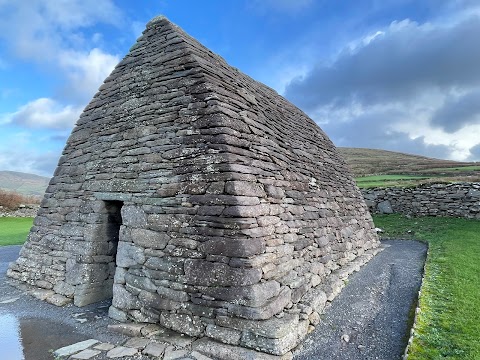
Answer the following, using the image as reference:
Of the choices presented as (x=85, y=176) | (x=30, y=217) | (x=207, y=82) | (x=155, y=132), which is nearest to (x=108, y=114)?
(x=85, y=176)

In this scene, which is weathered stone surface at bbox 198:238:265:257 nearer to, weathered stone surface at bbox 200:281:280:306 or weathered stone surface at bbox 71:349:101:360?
weathered stone surface at bbox 200:281:280:306

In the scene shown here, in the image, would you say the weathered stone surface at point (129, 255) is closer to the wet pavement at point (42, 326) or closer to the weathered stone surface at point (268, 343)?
the wet pavement at point (42, 326)

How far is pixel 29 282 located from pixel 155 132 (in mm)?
5233

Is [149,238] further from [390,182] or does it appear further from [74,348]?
[390,182]

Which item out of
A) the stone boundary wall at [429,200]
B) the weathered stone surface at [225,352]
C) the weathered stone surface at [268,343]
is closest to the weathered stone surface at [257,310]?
the weathered stone surface at [268,343]

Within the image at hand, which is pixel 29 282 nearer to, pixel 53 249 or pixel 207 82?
pixel 53 249

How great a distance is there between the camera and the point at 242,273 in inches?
196

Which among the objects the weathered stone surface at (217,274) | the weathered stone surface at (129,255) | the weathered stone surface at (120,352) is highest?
the weathered stone surface at (129,255)

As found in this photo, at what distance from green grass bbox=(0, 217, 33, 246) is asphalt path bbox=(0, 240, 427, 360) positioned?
29.5ft

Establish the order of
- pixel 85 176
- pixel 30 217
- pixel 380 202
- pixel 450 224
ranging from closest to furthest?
pixel 85 176
pixel 450 224
pixel 380 202
pixel 30 217

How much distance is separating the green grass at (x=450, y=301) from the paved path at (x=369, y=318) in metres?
0.34

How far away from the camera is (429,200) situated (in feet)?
62.4

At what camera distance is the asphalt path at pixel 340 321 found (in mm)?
5125

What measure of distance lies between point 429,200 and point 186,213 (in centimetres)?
1805
